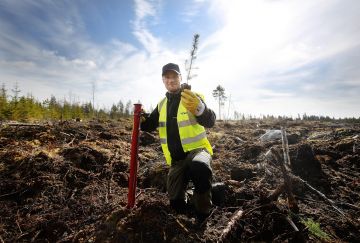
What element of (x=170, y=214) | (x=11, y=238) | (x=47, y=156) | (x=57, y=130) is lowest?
(x=11, y=238)

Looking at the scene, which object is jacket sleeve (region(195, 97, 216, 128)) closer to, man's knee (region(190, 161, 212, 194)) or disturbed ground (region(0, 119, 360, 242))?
man's knee (region(190, 161, 212, 194))

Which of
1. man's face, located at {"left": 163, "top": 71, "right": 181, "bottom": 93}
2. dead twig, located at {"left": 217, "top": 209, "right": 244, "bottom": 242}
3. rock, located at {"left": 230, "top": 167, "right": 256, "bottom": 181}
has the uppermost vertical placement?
man's face, located at {"left": 163, "top": 71, "right": 181, "bottom": 93}

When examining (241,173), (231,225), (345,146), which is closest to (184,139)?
(231,225)

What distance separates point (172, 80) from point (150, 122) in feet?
2.61

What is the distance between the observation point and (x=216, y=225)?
10.3 ft

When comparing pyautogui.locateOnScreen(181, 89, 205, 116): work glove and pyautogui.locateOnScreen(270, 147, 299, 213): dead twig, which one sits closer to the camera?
pyautogui.locateOnScreen(181, 89, 205, 116): work glove

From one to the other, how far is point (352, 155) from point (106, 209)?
6375mm

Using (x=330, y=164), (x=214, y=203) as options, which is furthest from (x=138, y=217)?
(x=330, y=164)

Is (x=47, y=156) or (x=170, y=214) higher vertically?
(x=47, y=156)

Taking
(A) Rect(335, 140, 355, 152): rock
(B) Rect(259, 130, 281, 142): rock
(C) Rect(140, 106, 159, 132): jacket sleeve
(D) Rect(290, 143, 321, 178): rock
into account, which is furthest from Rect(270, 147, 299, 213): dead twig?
(B) Rect(259, 130, 281, 142): rock

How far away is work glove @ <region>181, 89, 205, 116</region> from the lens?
3350mm

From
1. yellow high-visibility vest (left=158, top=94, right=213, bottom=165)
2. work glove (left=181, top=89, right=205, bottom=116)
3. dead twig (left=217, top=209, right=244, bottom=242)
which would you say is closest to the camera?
dead twig (left=217, top=209, right=244, bottom=242)

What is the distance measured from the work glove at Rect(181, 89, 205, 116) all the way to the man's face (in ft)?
1.69

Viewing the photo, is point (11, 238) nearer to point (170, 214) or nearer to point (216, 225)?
point (170, 214)
